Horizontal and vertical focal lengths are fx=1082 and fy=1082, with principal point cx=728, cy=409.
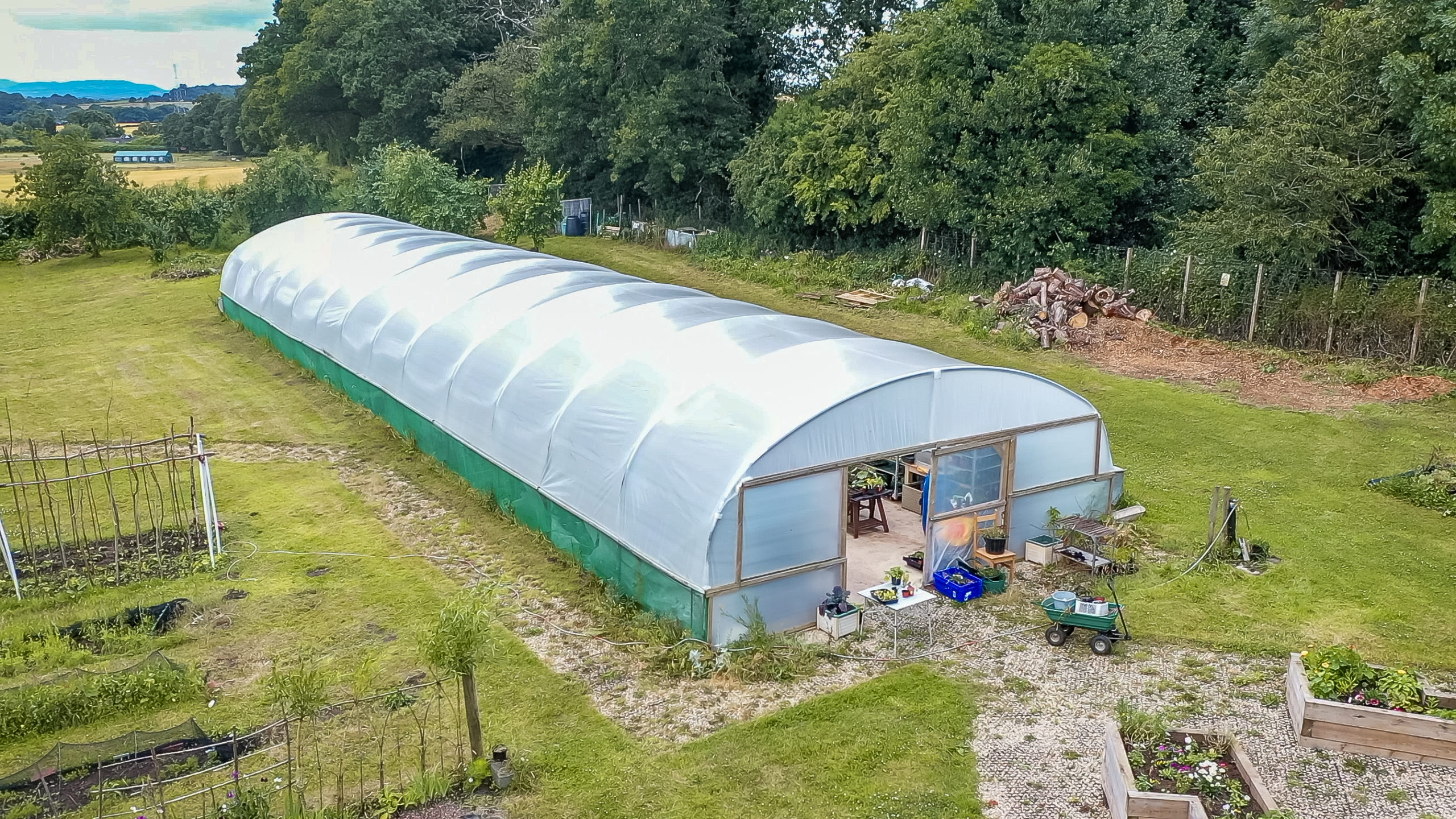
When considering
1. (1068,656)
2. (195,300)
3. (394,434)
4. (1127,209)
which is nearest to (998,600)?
(1068,656)

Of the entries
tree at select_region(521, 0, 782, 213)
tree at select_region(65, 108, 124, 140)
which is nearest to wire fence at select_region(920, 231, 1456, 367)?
tree at select_region(521, 0, 782, 213)

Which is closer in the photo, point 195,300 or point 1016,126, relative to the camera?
point 1016,126

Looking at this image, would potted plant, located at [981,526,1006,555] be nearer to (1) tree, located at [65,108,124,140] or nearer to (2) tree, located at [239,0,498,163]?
(2) tree, located at [239,0,498,163]

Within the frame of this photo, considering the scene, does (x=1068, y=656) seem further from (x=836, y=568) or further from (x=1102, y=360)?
(x=1102, y=360)

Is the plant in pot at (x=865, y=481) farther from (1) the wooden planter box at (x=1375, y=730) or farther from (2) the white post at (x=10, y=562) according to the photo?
(2) the white post at (x=10, y=562)

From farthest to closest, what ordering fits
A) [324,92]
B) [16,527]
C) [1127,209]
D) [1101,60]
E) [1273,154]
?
[324,92], [1127,209], [1101,60], [1273,154], [16,527]

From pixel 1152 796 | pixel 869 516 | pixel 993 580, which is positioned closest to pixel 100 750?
pixel 1152 796

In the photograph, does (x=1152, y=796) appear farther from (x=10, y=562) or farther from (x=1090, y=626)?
(x=10, y=562)
